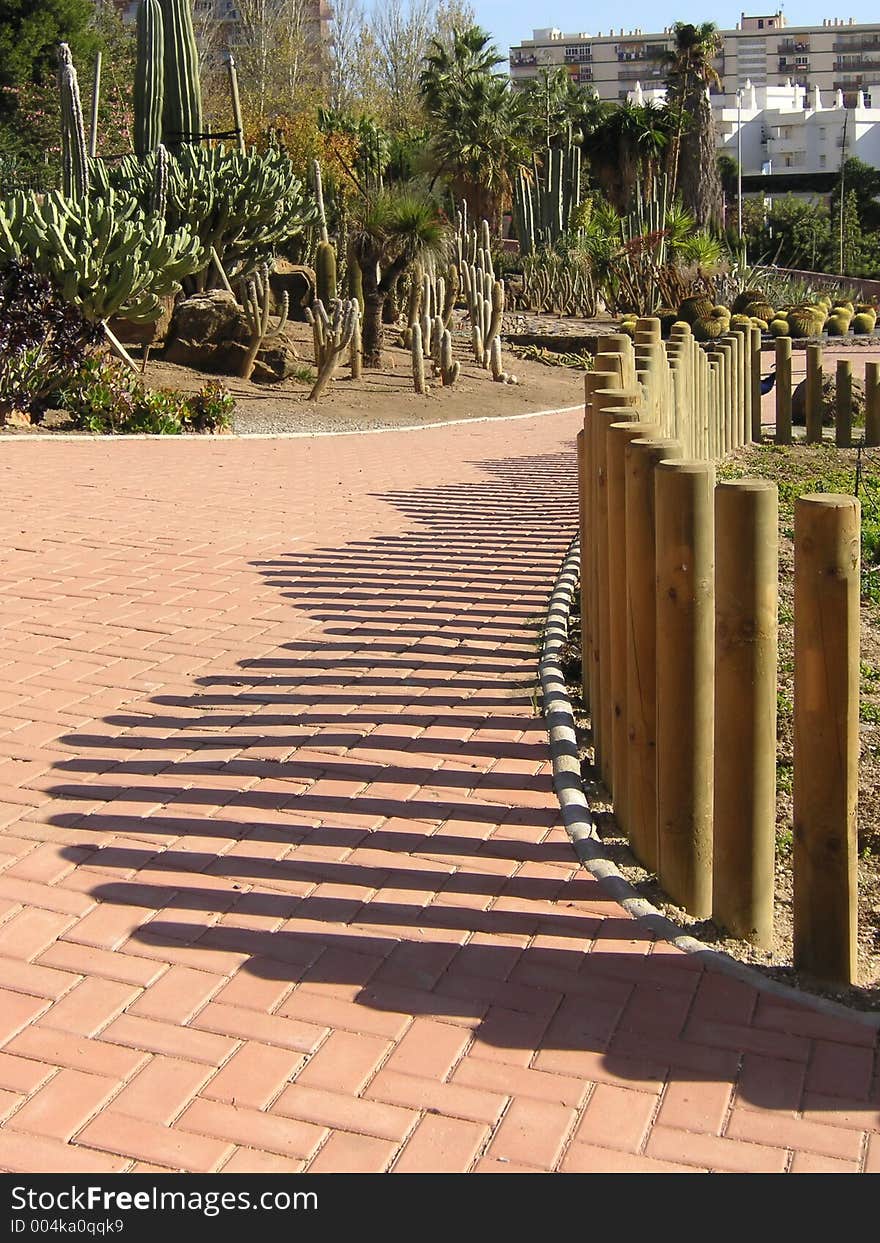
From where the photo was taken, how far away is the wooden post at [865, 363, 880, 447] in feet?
37.1

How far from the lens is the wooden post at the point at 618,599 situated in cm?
390

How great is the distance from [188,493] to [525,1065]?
6725mm

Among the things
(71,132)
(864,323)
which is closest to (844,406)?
(71,132)

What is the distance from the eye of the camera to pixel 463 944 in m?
3.34

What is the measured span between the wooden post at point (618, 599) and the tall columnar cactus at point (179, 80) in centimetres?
1756

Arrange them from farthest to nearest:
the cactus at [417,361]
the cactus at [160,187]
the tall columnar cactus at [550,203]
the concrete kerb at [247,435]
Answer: the tall columnar cactus at [550,203]
the cactus at [417,361]
the cactus at [160,187]
the concrete kerb at [247,435]

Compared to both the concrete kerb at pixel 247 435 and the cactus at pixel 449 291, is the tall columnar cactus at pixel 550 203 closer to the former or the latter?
the cactus at pixel 449 291

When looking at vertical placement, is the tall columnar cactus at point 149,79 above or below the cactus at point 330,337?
above

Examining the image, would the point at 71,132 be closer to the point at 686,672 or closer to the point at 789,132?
the point at 686,672

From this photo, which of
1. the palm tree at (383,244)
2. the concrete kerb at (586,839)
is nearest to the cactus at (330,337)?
the palm tree at (383,244)

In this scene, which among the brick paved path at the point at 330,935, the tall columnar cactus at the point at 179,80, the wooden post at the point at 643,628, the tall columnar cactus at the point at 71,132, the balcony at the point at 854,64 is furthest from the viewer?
the balcony at the point at 854,64

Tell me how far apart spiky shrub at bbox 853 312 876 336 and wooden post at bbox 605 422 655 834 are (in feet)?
80.5
